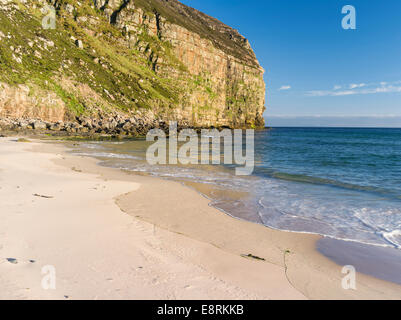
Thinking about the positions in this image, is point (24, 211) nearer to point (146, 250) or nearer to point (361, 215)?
point (146, 250)

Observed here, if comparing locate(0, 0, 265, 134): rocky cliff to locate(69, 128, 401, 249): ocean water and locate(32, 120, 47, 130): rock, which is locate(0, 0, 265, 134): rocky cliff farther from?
locate(69, 128, 401, 249): ocean water

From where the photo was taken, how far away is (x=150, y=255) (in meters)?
4.06

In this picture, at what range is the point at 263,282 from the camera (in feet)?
11.7

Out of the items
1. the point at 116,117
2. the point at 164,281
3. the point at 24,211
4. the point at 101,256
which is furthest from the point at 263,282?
the point at 116,117

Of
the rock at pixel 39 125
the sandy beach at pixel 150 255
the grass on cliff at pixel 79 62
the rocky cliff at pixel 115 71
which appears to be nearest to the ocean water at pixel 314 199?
the sandy beach at pixel 150 255

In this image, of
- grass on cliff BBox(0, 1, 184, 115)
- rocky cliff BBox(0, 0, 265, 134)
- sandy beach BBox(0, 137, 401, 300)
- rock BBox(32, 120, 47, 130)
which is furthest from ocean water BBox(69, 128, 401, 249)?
grass on cliff BBox(0, 1, 184, 115)

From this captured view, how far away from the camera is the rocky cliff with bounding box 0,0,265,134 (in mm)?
37334

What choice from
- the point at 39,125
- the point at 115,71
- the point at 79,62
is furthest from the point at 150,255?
the point at 115,71

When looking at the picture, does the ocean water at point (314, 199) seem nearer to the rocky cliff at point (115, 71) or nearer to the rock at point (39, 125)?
the rock at point (39, 125)

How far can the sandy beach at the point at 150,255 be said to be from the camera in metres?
3.14

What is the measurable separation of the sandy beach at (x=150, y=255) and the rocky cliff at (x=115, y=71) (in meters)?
34.7

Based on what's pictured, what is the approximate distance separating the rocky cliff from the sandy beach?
34681 mm

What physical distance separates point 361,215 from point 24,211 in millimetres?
9034
